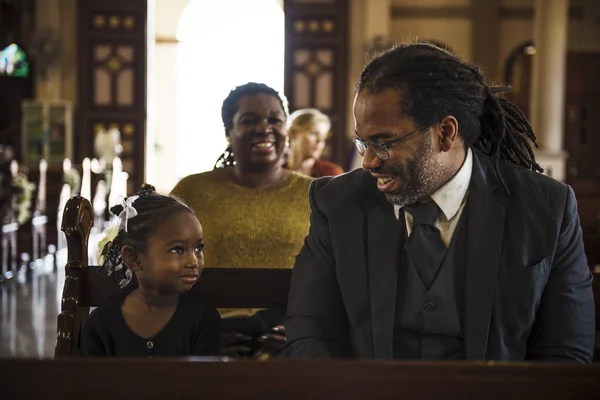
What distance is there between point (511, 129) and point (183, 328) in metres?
1.00

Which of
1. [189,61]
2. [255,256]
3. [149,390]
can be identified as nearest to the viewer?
[149,390]

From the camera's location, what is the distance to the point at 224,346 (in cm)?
284

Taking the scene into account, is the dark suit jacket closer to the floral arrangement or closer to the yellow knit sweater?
the yellow knit sweater

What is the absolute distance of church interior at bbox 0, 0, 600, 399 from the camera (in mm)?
10023

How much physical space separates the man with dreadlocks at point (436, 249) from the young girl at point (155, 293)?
438mm

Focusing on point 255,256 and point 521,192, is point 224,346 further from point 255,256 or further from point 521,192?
point 521,192

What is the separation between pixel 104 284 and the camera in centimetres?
247

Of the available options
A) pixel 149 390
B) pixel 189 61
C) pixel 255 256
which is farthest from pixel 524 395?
pixel 189 61

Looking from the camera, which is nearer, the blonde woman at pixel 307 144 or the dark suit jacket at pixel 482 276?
the dark suit jacket at pixel 482 276

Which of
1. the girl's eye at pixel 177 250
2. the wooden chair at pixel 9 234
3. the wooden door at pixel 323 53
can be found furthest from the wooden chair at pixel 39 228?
the girl's eye at pixel 177 250

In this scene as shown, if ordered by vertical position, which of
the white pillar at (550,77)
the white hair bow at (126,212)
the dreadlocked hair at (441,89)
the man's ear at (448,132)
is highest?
the white pillar at (550,77)

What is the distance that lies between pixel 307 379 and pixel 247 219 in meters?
2.53

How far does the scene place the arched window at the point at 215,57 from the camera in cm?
2073

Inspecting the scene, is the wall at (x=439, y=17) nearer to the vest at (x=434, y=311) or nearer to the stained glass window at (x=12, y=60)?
the stained glass window at (x=12, y=60)
